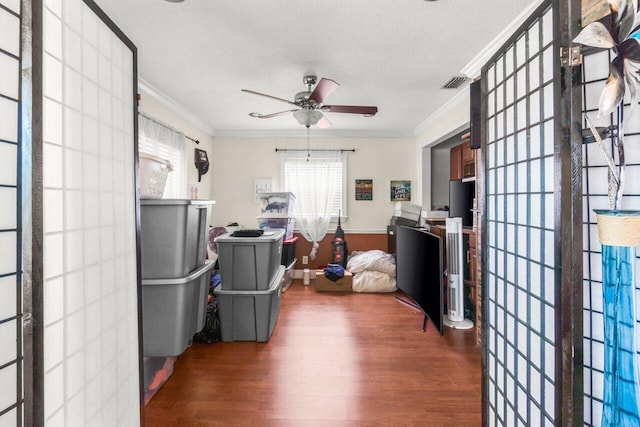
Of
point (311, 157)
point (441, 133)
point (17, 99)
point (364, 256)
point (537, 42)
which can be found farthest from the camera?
point (311, 157)

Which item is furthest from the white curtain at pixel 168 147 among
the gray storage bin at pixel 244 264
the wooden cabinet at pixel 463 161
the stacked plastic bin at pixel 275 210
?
the wooden cabinet at pixel 463 161

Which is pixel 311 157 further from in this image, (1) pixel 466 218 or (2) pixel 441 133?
(1) pixel 466 218

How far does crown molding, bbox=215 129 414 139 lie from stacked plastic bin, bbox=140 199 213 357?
3084 millimetres

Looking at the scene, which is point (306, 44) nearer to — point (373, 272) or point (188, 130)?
point (188, 130)

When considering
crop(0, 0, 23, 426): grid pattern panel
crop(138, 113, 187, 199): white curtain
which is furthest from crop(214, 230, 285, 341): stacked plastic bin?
crop(0, 0, 23, 426): grid pattern panel

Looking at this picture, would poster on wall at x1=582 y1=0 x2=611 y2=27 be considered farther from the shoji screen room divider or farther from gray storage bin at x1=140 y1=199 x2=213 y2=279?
gray storage bin at x1=140 y1=199 x2=213 y2=279

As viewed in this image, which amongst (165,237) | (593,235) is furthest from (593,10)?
(165,237)

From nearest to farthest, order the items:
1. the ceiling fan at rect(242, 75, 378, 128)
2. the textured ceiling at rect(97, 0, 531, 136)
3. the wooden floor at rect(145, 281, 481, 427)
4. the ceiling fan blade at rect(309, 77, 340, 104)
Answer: the wooden floor at rect(145, 281, 481, 427)
the textured ceiling at rect(97, 0, 531, 136)
the ceiling fan blade at rect(309, 77, 340, 104)
the ceiling fan at rect(242, 75, 378, 128)

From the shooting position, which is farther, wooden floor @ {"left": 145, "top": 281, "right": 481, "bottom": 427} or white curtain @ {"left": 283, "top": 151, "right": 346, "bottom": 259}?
white curtain @ {"left": 283, "top": 151, "right": 346, "bottom": 259}

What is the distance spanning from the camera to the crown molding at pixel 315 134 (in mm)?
4566

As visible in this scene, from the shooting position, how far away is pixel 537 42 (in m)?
0.83

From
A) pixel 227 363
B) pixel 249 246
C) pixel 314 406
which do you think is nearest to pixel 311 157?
pixel 249 246

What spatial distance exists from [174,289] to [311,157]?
10.9 feet

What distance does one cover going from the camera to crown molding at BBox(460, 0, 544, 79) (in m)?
1.71
